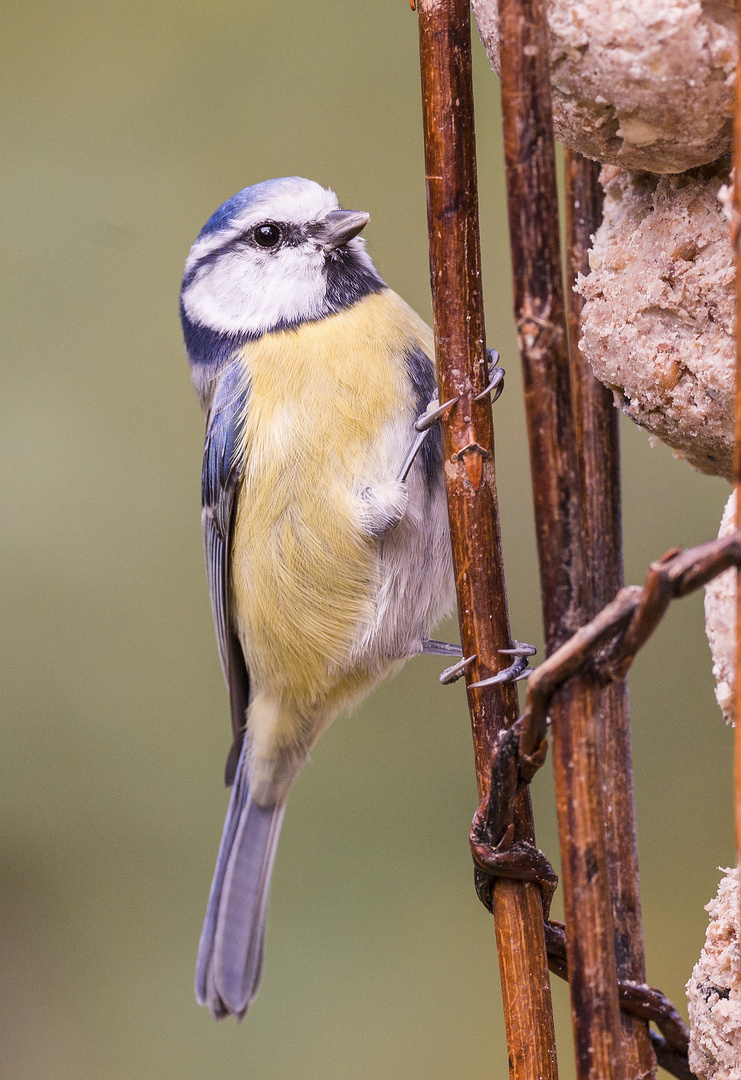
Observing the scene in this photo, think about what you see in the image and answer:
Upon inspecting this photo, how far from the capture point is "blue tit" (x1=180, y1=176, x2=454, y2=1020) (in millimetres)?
961

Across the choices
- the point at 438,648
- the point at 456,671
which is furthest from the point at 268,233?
the point at 456,671

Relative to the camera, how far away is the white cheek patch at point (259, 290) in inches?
41.9

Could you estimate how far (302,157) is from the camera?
171 cm

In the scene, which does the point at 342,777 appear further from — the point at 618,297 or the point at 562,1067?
the point at 618,297

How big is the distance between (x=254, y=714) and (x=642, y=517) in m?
0.66

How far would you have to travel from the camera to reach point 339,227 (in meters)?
1.07

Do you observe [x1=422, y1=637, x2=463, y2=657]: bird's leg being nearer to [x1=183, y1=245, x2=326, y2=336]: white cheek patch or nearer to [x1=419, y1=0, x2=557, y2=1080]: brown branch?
[x1=183, y1=245, x2=326, y2=336]: white cheek patch

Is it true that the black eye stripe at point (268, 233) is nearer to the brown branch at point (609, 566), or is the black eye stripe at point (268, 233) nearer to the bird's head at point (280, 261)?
the bird's head at point (280, 261)

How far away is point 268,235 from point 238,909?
0.71 metres

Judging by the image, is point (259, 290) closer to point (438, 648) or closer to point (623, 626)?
point (438, 648)

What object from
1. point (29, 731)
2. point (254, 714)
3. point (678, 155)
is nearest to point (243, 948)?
point (254, 714)

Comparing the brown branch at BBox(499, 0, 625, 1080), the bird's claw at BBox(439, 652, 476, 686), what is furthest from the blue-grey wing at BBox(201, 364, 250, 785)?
the brown branch at BBox(499, 0, 625, 1080)

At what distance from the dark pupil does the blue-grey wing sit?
149mm

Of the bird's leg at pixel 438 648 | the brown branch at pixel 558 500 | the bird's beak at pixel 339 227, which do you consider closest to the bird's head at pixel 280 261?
the bird's beak at pixel 339 227
